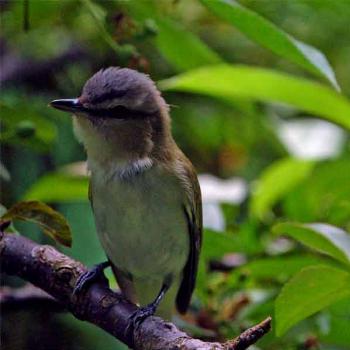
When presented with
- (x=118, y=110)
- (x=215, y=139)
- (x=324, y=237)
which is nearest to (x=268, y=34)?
(x=324, y=237)

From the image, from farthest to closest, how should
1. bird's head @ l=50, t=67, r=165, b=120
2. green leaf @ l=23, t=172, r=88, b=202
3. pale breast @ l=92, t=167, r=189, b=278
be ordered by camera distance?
green leaf @ l=23, t=172, r=88, b=202 → pale breast @ l=92, t=167, r=189, b=278 → bird's head @ l=50, t=67, r=165, b=120

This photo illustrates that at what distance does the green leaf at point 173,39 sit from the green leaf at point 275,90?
10cm

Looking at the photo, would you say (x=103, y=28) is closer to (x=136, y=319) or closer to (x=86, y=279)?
(x=86, y=279)

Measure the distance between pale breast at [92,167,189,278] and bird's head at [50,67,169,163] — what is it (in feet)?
0.36

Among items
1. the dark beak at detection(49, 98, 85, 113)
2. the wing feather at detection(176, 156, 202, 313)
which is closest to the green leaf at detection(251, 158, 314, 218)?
the wing feather at detection(176, 156, 202, 313)

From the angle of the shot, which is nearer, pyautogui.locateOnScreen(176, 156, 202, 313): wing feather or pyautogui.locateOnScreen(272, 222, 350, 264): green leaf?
pyautogui.locateOnScreen(272, 222, 350, 264): green leaf

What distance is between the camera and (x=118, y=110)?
2.38 meters

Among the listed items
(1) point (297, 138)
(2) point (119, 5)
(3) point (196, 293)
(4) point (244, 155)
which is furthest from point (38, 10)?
(4) point (244, 155)

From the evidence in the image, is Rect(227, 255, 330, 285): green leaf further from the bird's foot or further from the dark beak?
the dark beak

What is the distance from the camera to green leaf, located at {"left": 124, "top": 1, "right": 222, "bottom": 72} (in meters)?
2.30

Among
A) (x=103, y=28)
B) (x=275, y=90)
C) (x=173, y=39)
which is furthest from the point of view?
(x=275, y=90)

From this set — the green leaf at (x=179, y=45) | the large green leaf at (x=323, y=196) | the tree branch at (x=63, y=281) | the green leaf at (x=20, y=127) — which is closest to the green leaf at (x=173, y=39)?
the green leaf at (x=179, y=45)

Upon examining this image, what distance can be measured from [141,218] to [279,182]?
0.73m

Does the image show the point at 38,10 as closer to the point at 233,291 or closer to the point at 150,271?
the point at 150,271
